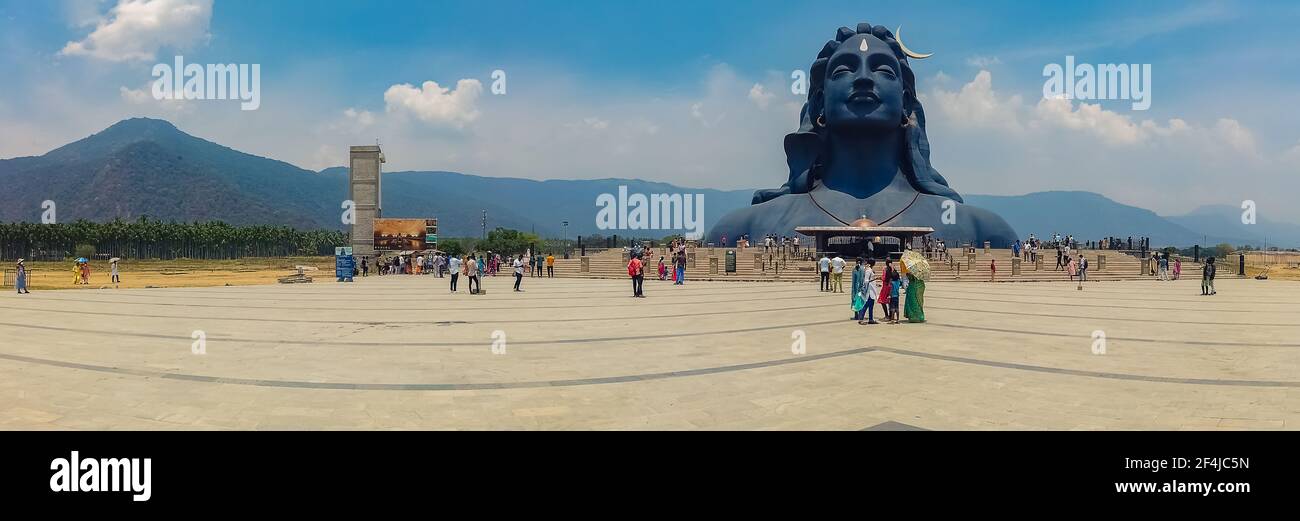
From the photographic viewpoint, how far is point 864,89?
56844mm

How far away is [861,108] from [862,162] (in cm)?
608

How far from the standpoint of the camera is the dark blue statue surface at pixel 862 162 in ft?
190

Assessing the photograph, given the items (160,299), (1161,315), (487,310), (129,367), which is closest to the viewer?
(129,367)

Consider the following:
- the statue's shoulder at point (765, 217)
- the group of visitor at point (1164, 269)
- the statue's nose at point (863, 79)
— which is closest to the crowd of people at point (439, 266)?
the statue's shoulder at point (765, 217)

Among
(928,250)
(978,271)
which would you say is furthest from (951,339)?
(928,250)

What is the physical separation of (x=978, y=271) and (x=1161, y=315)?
19.6 metres

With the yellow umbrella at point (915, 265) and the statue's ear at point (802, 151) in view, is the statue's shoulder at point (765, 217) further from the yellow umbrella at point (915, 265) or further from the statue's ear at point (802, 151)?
the yellow umbrella at point (915, 265)

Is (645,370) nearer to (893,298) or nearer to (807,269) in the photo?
(893,298)

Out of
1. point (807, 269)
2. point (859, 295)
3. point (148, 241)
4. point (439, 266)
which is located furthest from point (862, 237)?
point (148, 241)

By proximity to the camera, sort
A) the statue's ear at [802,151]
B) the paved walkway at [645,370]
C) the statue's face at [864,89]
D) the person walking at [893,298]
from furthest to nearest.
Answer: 1. the statue's ear at [802,151]
2. the statue's face at [864,89]
3. the person walking at [893,298]
4. the paved walkway at [645,370]

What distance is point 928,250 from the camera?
40.8 m

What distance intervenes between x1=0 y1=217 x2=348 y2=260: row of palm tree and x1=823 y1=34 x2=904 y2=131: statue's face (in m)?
79.4

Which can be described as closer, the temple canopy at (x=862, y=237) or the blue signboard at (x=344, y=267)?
the blue signboard at (x=344, y=267)
